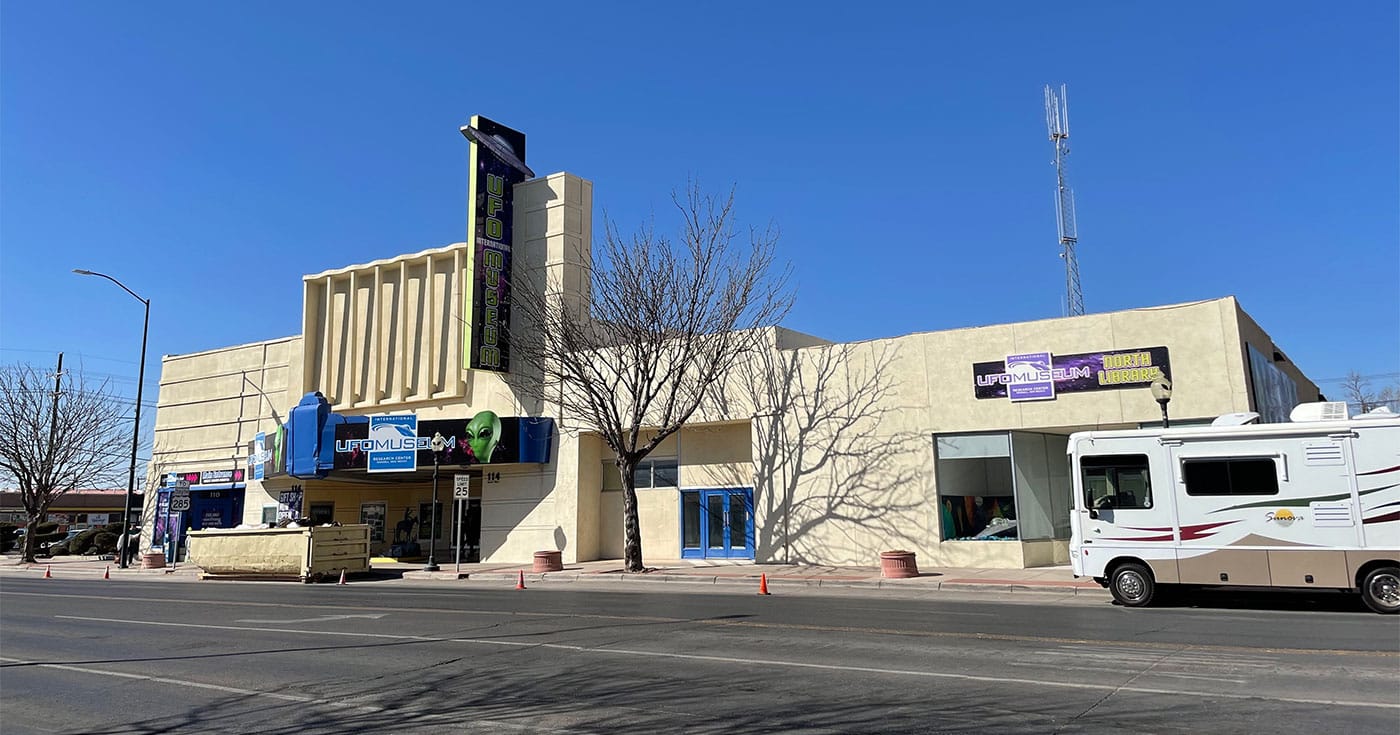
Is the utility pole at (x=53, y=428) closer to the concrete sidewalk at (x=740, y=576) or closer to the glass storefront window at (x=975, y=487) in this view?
the concrete sidewalk at (x=740, y=576)

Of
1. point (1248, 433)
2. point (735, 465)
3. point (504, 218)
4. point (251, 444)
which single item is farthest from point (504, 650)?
point (251, 444)

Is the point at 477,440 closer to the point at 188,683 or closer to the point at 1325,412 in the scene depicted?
the point at 188,683

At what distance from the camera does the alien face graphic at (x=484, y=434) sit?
29.2 metres

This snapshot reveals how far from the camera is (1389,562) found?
13.5 m

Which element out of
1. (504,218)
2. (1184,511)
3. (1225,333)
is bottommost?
(1184,511)

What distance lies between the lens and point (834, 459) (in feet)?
81.9

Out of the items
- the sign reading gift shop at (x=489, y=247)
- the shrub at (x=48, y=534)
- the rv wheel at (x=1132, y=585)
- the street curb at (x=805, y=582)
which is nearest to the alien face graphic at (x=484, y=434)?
the sign reading gift shop at (x=489, y=247)

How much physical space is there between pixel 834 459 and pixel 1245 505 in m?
11.8

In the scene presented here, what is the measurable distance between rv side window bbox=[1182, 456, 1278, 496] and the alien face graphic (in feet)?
67.9

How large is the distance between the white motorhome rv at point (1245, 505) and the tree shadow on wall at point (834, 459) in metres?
8.07

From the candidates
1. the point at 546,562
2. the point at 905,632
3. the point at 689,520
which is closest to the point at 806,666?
the point at 905,632

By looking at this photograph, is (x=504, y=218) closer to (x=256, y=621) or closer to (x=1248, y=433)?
(x=256, y=621)

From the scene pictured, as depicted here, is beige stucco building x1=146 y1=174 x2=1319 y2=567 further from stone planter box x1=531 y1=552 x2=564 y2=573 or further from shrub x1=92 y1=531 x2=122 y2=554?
shrub x1=92 y1=531 x2=122 y2=554

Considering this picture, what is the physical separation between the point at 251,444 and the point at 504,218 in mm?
16336
